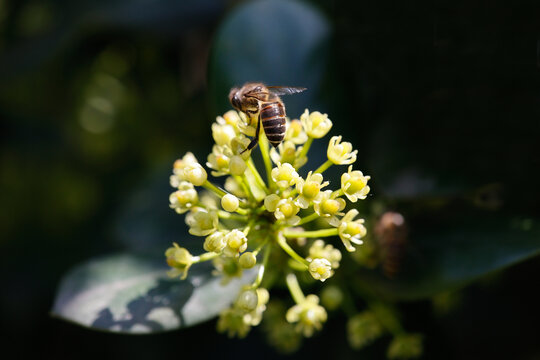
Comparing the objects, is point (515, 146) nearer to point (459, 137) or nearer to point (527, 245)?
point (459, 137)

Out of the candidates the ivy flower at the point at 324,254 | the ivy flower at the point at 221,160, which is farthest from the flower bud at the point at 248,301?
the ivy flower at the point at 221,160

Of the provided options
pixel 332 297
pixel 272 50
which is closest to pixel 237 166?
pixel 332 297

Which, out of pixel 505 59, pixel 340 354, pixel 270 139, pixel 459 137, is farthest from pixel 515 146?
pixel 340 354

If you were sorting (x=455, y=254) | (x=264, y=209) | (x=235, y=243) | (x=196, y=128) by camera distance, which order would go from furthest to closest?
(x=196, y=128)
(x=455, y=254)
(x=264, y=209)
(x=235, y=243)

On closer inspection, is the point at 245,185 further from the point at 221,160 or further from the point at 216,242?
the point at 216,242

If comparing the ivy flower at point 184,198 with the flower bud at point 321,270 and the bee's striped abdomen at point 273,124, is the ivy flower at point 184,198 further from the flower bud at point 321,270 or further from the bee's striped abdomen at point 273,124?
the flower bud at point 321,270

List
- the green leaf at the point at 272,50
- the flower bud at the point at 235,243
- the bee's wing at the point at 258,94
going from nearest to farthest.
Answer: the flower bud at the point at 235,243 < the bee's wing at the point at 258,94 < the green leaf at the point at 272,50

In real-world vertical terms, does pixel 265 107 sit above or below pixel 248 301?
above

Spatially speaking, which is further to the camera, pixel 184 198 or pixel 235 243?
pixel 184 198
